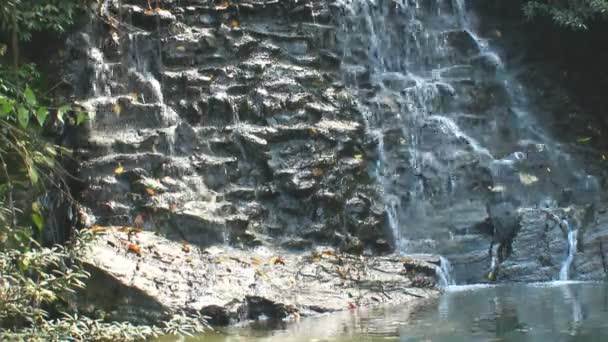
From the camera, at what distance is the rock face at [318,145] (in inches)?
335

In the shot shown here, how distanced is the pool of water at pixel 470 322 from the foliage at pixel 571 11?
4.47m

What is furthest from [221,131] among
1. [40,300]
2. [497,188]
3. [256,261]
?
[40,300]

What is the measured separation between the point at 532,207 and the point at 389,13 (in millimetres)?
3902

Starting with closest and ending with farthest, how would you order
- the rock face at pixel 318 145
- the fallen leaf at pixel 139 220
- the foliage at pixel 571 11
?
the fallen leaf at pixel 139 220
the rock face at pixel 318 145
the foliage at pixel 571 11

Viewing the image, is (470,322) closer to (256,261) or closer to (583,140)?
(256,261)

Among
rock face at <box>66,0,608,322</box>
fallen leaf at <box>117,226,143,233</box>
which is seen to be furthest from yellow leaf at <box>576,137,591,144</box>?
fallen leaf at <box>117,226,143,233</box>

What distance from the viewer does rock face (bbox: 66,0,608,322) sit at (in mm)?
8516

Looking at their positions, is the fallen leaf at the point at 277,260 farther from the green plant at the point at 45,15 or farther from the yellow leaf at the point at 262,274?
the green plant at the point at 45,15

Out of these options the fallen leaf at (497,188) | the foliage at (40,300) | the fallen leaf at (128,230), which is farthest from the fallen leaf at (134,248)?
the fallen leaf at (497,188)

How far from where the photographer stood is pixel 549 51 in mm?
11836

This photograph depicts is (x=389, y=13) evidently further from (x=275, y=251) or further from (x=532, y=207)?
(x=275, y=251)

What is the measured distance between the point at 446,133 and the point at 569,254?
7.90 feet

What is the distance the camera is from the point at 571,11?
432 inches

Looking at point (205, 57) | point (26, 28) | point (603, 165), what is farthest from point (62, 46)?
point (603, 165)
